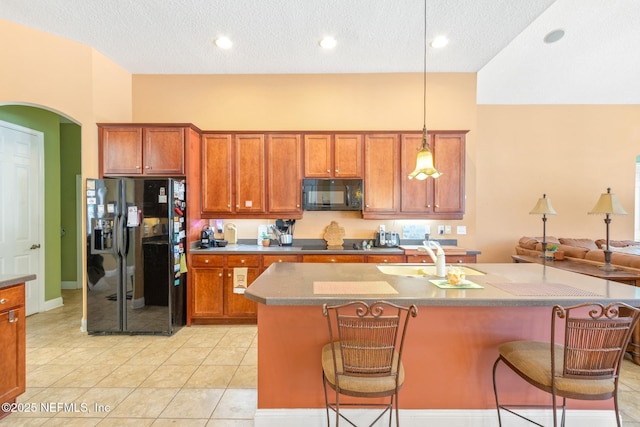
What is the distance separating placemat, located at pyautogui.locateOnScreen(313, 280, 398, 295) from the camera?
1840 mm

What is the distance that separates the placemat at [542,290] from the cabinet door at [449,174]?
6.93 ft

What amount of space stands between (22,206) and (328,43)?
15.0ft

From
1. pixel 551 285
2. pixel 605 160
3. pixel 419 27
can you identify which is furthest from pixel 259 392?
pixel 605 160

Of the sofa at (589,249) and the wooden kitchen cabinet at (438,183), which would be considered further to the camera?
the wooden kitchen cabinet at (438,183)

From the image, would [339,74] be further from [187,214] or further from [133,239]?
[133,239]

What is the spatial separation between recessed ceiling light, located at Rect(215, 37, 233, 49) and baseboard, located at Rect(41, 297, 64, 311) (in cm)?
432

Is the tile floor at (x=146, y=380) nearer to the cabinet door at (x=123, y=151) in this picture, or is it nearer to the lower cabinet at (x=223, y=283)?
the lower cabinet at (x=223, y=283)

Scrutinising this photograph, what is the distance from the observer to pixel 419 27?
10.9 ft

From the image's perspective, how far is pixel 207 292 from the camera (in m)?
3.78

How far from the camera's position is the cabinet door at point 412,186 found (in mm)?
4066

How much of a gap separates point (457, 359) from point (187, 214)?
3.26 m

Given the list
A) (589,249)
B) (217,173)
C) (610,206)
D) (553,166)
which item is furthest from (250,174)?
(553,166)

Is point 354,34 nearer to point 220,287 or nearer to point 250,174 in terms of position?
point 250,174

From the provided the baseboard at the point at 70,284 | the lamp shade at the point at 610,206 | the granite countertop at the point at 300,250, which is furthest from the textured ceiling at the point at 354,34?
the baseboard at the point at 70,284
